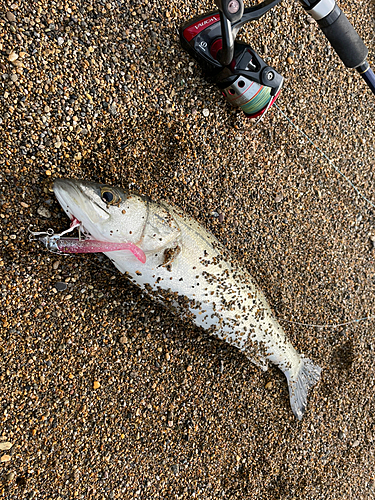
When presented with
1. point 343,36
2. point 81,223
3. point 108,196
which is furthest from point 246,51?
point 81,223

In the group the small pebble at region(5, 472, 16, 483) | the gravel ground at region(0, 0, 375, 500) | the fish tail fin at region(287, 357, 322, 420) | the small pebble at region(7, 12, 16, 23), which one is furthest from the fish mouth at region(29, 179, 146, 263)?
the fish tail fin at region(287, 357, 322, 420)

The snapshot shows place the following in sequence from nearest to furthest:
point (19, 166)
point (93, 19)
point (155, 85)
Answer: point (19, 166) < point (93, 19) < point (155, 85)

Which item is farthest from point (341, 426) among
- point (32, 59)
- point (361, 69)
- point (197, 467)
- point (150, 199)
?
point (32, 59)

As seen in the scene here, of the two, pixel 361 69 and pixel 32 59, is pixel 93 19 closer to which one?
pixel 32 59

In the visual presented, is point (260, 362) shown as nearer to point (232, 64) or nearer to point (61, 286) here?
point (61, 286)

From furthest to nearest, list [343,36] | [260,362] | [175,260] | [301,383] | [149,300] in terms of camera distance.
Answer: [301,383] < [260,362] < [149,300] < [175,260] < [343,36]
